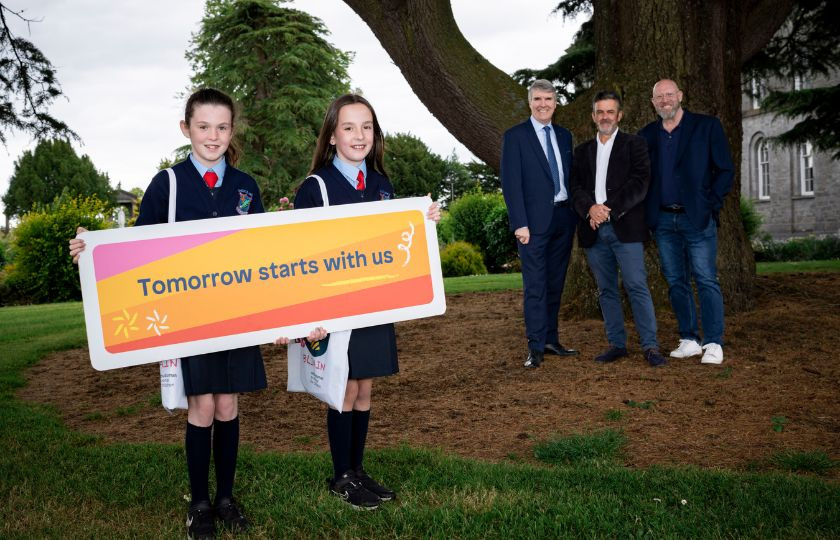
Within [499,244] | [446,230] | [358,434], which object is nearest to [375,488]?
[358,434]

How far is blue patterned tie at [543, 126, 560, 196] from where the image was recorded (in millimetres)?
6738

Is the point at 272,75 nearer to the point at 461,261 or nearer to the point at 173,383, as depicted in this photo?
the point at 461,261

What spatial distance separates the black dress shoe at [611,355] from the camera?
6.70 meters

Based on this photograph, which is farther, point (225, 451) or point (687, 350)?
point (687, 350)

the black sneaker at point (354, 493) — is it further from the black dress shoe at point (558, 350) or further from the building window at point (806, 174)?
the building window at point (806, 174)

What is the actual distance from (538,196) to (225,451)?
401 cm

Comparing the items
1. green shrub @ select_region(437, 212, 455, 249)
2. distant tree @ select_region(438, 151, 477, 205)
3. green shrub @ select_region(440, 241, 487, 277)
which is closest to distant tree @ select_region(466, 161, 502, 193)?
distant tree @ select_region(438, 151, 477, 205)

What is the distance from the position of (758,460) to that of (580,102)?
17.1ft

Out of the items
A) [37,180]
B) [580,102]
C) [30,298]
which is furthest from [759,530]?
[37,180]

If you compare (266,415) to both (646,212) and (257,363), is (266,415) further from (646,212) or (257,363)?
(646,212)

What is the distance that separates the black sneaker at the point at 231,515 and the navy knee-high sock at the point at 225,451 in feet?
0.11

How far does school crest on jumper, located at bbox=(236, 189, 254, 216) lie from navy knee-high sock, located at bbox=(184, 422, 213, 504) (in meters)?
0.98

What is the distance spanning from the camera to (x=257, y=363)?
348cm

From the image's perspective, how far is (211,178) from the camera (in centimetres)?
344
